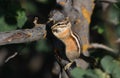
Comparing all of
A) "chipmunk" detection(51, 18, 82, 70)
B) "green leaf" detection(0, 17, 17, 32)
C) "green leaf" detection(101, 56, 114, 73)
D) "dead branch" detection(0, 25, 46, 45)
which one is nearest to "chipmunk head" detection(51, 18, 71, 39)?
"chipmunk" detection(51, 18, 82, 70)

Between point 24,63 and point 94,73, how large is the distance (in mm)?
1156

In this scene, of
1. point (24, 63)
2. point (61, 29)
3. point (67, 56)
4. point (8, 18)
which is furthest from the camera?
point (24, 63)

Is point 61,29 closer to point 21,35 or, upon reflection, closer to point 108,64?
point 21,35

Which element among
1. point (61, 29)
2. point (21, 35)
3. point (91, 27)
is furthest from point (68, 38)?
point (91, 27)

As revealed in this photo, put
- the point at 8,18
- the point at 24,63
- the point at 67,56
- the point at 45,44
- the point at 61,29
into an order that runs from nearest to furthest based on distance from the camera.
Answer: the point at 61,29
the point at 67,56
the point at 8,18
the point at 45,44
the point at 24,63

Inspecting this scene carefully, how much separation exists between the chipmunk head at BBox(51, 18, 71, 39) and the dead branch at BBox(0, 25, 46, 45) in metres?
0.12

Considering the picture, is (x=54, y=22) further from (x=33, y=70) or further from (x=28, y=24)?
(x=33, y=70)

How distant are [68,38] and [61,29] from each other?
0.20 ft

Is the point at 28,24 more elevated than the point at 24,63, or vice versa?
the point at 28,24

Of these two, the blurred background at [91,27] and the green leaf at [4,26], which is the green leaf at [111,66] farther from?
the green leaf at [4,26]

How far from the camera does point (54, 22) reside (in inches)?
49.1

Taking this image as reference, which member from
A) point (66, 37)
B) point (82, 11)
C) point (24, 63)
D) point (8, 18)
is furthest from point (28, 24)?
point (24, 63)

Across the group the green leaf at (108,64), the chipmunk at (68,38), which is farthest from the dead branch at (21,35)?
the green leaf at (108,64)

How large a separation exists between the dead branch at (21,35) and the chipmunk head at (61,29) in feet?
0.39
